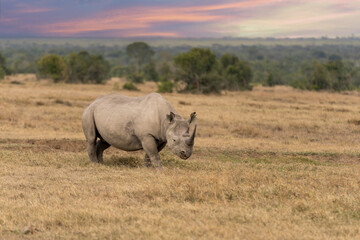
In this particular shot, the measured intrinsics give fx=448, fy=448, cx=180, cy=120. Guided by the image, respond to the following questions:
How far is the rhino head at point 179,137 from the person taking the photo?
9.96 m

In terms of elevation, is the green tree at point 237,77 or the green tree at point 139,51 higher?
the green tree at point 139,51

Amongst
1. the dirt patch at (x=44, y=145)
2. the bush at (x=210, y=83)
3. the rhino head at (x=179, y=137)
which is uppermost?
the rhino head at (x=179, y=137)

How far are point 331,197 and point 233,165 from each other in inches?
158

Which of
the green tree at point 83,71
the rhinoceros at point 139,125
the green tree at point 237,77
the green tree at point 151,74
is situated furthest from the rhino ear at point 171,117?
the green tree at point 151,74

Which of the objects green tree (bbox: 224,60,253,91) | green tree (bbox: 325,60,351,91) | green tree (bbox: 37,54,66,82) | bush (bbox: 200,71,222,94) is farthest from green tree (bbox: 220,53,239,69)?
green tree (bbox: 37,54,66,82)

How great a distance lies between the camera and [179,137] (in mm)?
10086

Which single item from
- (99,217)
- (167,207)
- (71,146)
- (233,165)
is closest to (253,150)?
(233,165)

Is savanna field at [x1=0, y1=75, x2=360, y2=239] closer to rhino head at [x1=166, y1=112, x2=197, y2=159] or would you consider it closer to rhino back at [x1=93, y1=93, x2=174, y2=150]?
rhino head at [x1=166, y1=112, x2=197, y2=159]

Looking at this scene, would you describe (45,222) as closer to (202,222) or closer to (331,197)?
(202,222)

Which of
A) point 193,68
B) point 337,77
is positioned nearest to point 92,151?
point 193,68

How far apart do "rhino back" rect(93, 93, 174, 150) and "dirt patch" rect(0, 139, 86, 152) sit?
9.66ft

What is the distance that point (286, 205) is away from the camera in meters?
7.40

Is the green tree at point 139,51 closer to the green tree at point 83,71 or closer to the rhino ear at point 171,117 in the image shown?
the green tree at point 83,71

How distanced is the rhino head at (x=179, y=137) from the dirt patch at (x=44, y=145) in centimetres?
480
